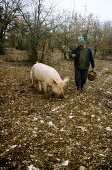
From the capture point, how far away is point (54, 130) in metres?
8.08

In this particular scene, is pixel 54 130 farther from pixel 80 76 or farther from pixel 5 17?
pixel 5 17

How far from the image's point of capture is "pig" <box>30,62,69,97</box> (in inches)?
445

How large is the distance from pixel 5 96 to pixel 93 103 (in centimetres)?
319

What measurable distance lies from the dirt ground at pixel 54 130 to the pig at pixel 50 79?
13.9 inches

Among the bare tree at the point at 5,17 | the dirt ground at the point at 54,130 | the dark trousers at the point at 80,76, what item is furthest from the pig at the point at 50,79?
the bare tree at the point at 5,17

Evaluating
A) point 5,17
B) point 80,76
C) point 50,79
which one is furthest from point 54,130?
point 5,17

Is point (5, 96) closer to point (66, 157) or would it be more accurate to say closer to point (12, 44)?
point (66, 157)

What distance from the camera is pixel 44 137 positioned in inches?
299

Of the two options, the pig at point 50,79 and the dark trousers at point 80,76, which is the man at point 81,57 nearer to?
the dark trousers at point 80,76

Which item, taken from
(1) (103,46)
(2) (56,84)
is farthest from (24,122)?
(1) (103,46)

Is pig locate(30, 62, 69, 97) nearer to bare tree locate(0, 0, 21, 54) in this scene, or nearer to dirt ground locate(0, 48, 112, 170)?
dirt ground locate(0, 48, 112, 170)

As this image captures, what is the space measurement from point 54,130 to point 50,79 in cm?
367

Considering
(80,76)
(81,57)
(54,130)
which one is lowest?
(54,130)

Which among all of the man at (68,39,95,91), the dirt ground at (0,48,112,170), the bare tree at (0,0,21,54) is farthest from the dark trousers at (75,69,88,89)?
the bare tree at (0,0,21,54)
